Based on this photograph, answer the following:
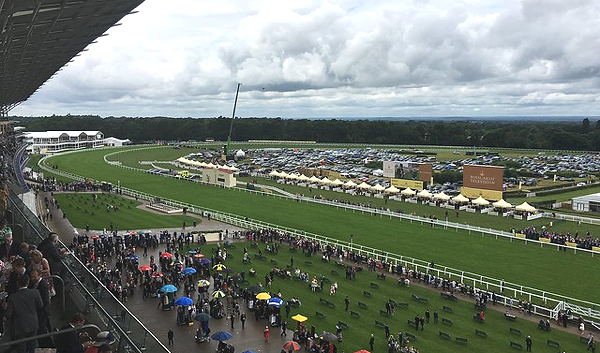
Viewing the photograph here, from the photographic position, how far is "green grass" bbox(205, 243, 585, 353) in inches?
833

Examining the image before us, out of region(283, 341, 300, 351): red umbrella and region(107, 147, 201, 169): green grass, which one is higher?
region(107, 147, 201, 169): green grass

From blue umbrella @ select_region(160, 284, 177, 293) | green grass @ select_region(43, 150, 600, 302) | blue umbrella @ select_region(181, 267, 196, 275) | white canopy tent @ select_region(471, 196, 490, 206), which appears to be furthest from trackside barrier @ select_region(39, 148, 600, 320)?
blue umbrella @ select_region(160, 284, 177, 293)

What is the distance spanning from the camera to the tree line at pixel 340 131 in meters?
132

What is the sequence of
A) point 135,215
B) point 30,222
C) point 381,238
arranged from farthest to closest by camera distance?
point 135,215 → point 381,238 → point 30,222

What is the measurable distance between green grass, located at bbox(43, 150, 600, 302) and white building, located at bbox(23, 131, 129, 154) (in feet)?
230

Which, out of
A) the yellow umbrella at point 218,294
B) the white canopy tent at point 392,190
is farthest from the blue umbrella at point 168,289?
the white canopy tent at point 392,190

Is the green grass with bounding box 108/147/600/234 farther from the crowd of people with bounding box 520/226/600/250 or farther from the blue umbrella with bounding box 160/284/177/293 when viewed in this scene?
the blue umbrella with bounding box 160/284/177/293

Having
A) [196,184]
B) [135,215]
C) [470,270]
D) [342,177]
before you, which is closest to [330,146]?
[342,177]

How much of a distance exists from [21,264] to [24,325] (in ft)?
4.35

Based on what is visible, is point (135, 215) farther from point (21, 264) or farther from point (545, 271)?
point (21, 264)

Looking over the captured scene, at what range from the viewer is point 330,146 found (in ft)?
462

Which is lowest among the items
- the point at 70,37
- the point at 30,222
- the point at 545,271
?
the point at 545,271

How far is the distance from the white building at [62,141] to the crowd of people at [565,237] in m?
104

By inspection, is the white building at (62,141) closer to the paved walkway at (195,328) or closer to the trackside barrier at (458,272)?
the trackside barrier at (458,272)
